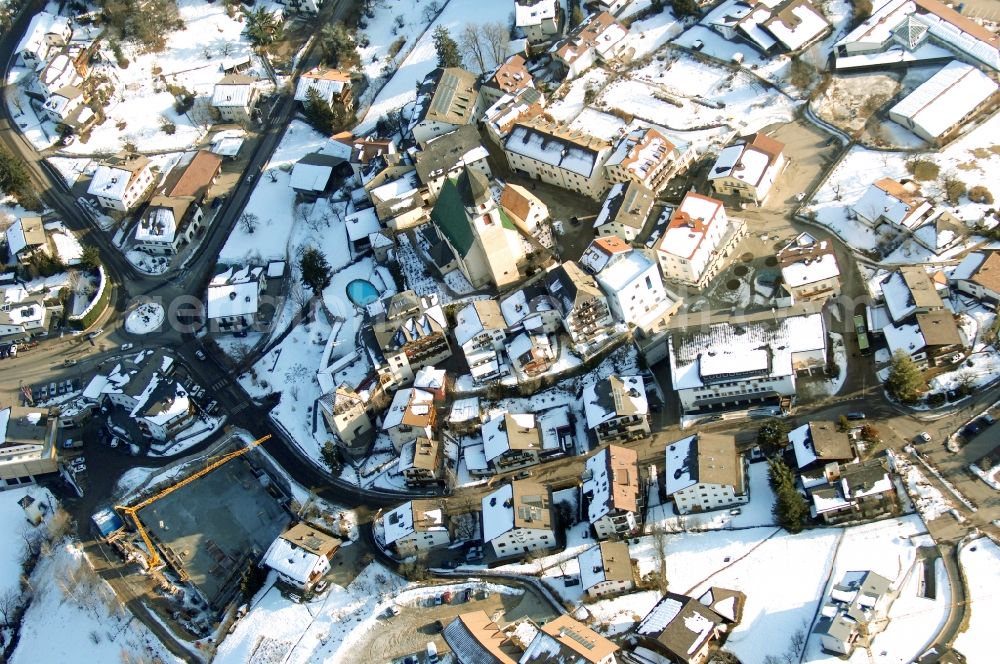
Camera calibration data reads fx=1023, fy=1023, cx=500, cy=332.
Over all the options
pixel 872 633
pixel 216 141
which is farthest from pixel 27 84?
pixel 872 633

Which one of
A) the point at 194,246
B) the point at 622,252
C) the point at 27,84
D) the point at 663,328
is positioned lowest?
the point at 663,328

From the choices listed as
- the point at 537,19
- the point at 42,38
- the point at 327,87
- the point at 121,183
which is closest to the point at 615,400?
the point at 537,19

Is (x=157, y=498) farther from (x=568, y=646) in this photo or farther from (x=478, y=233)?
(x=568, y=646)

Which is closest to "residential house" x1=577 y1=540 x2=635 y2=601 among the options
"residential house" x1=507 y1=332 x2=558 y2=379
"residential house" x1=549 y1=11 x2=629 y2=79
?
"residential house" x1=507 y1=332 x2=558 y2=379

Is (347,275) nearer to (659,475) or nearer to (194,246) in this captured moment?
(194,246)

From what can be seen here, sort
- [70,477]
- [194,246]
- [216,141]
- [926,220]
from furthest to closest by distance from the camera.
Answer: [216,141] < [194,246] < [70,477] < [926,220]

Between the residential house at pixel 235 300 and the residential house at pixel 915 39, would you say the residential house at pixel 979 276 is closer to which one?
the residential house at pixel 915 39

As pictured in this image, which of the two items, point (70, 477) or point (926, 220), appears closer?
point (926, 220)

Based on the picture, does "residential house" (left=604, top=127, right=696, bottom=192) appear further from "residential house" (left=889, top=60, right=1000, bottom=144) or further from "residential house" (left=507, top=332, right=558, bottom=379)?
"residential house" (left=889, top=60, right=1000, bottom=144)
